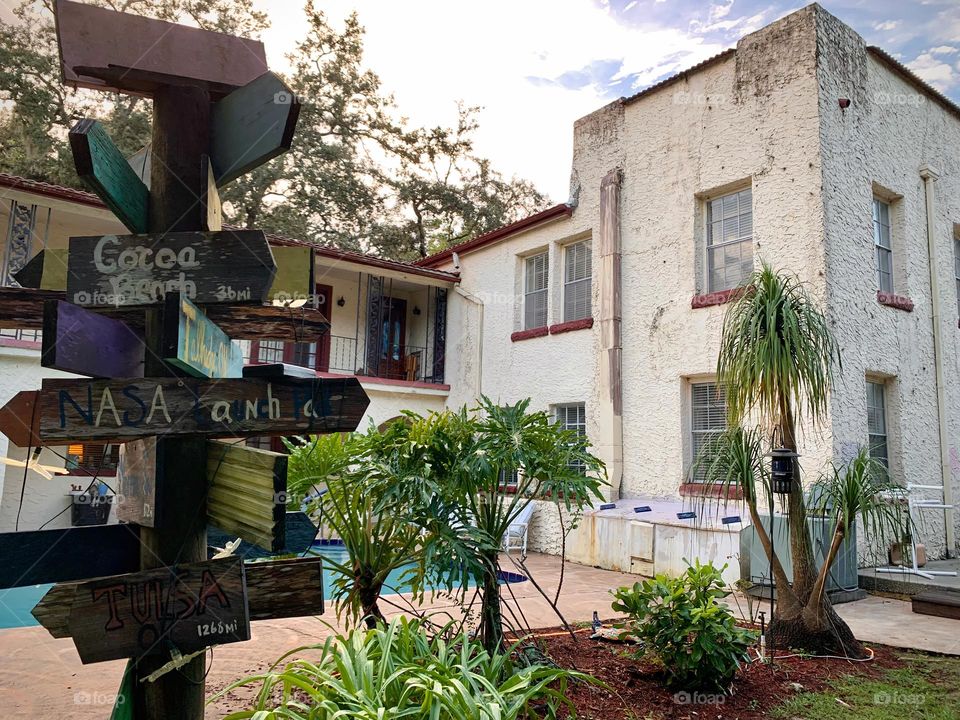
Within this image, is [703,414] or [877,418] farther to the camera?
[703,414]

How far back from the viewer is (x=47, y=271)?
2.32 m

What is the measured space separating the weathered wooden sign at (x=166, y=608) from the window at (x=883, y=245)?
985 centimetres

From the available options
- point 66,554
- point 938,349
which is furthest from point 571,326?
point 66,554

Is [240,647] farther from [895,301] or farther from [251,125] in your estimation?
[895,301]

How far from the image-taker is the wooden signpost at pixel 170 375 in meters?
1.90

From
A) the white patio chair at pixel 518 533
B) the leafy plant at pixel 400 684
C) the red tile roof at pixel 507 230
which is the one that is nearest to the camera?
the leafy plant at pixel 400 684

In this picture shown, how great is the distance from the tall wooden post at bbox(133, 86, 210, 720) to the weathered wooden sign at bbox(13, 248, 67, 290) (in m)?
0.36

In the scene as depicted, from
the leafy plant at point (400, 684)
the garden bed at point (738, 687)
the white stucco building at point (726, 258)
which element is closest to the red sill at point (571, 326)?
the white stucco building at point (726, 258)

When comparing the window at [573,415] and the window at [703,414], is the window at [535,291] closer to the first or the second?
the window at [573,415]

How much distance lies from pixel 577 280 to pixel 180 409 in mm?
10314

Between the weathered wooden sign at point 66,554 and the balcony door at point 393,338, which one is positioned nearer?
the weathered wooden sign at point 66,554

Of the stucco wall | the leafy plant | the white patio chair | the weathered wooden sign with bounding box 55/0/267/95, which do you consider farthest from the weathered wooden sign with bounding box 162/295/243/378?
the white patio chair

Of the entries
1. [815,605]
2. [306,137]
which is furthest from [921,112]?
[306,137]

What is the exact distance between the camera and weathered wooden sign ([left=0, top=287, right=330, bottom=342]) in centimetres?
220
